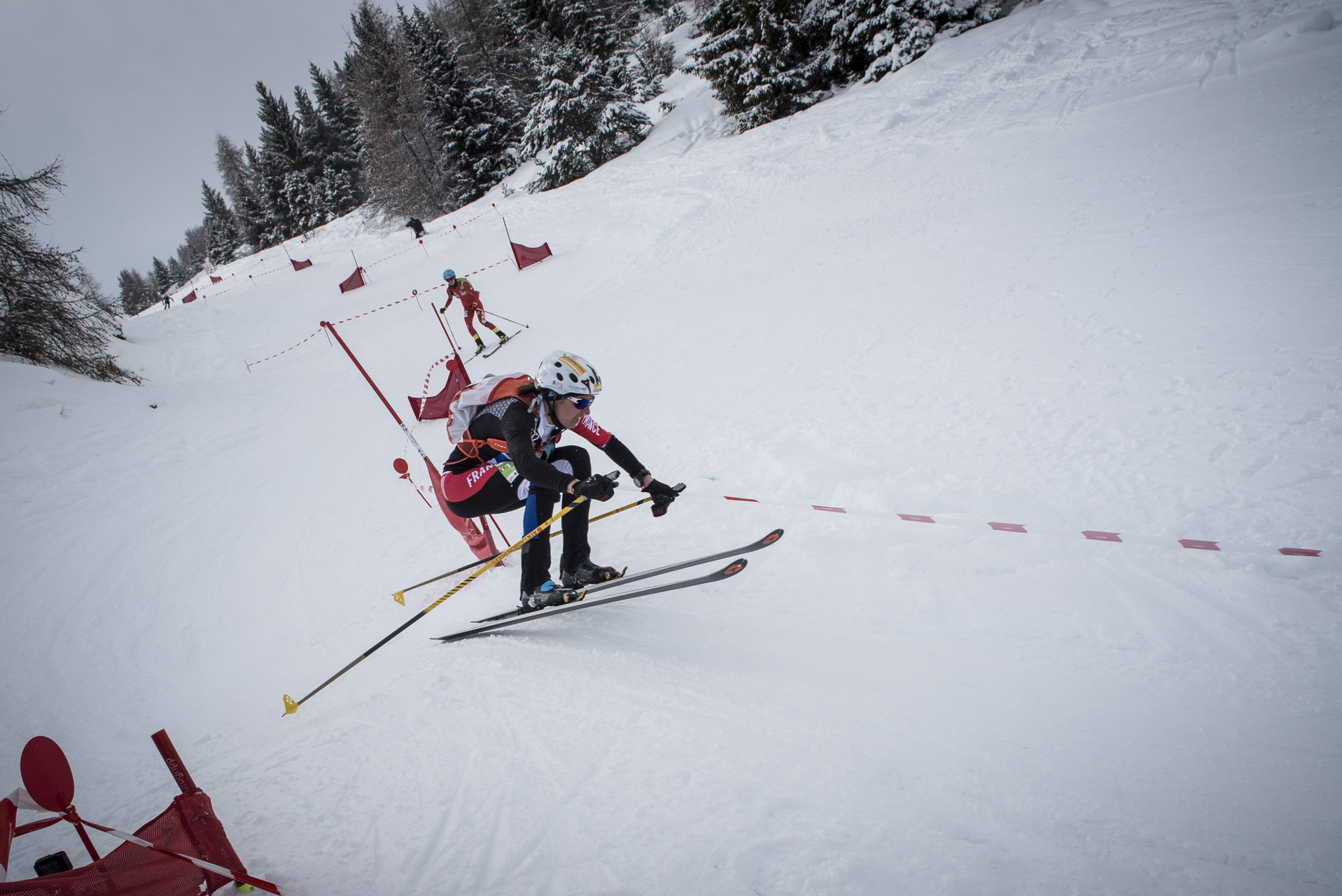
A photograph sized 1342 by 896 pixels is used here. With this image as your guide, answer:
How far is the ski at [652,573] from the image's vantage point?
3.80 meters

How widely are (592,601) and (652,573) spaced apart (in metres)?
0.44

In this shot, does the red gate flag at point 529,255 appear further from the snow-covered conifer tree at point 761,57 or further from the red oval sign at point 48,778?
the red oval sign at point 48,778

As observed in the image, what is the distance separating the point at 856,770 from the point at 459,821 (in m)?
1.75

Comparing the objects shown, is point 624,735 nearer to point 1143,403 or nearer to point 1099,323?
point 1143,403

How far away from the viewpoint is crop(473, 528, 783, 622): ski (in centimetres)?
380

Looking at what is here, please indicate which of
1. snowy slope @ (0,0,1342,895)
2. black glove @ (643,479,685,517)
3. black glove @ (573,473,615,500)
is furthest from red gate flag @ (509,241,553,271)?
black glove @ (573,473,615,500)

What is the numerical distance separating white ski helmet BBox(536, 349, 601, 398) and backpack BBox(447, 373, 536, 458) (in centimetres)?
14

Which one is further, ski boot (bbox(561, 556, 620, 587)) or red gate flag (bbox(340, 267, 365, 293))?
red gate flag (bbox(340, 267, 365, 293))

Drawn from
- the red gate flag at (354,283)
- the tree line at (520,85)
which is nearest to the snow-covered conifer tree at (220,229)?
the tree line at (520,85)

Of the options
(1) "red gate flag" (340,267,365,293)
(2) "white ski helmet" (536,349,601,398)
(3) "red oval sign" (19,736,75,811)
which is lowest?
(3) "red oval sign" (19,736,75,811)

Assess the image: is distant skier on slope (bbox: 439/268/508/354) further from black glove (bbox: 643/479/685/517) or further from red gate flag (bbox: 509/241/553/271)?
black glove (bbox: 643/479/685/517)

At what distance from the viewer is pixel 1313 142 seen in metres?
6.72

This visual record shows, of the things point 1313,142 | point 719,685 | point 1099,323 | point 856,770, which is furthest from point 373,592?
point 1313,142

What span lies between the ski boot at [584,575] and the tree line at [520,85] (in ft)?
58.8
